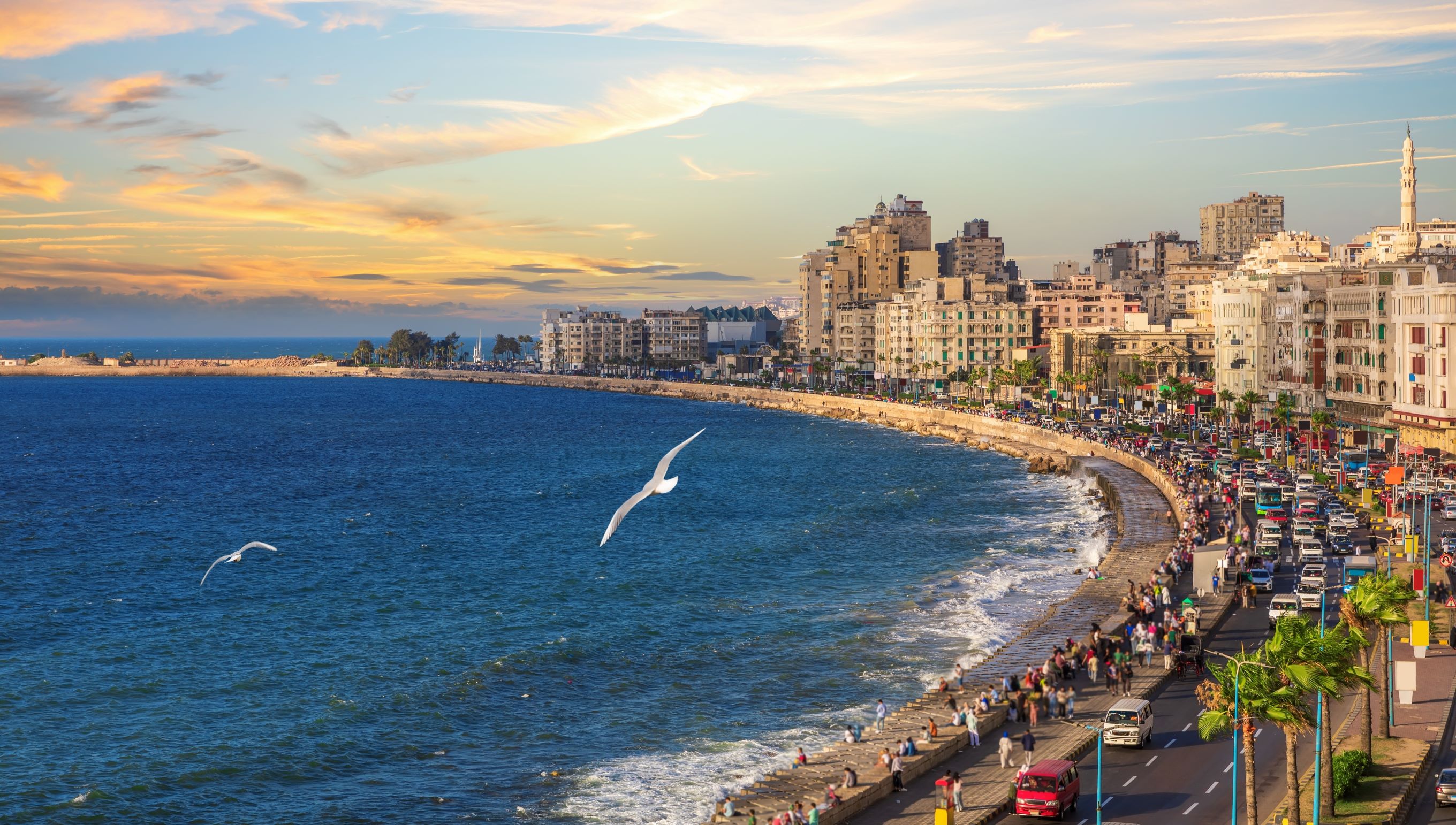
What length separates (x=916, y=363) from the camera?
192625mm

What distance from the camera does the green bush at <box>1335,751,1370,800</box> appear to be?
1073 inches

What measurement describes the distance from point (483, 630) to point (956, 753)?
25876mm

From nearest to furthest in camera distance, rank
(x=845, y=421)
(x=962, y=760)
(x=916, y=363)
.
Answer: (x=962, y=760), (x=845, y=421), (x=916, y=363)

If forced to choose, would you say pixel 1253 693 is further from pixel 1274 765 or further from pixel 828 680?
pixel 828 680

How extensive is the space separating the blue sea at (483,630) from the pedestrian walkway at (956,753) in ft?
6.26

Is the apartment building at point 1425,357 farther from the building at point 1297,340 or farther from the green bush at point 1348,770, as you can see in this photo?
the green bush at point 1348,770

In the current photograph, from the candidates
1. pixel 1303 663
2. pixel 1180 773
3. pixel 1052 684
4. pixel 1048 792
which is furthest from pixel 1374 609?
pixel 1052 684

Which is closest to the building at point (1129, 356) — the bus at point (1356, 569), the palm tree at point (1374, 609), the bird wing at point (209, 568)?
the bus at point (1356, 569)

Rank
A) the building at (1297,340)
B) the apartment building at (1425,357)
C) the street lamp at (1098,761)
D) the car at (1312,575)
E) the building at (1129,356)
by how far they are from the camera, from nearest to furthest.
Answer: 1. the street lamp at (1098,761)
2. the car at (1312,575)
3. the apartment building at (1425,357)
4. the building at (1297,340)
5. the building at (1129,356)

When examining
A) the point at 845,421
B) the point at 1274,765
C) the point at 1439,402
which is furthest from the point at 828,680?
the point at 845,421

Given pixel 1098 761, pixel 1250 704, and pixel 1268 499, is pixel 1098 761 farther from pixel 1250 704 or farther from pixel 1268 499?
pixel 1268 499

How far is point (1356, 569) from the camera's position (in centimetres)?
4853

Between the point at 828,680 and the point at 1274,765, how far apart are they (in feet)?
53.8

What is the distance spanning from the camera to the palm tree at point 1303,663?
2395 centimetres
